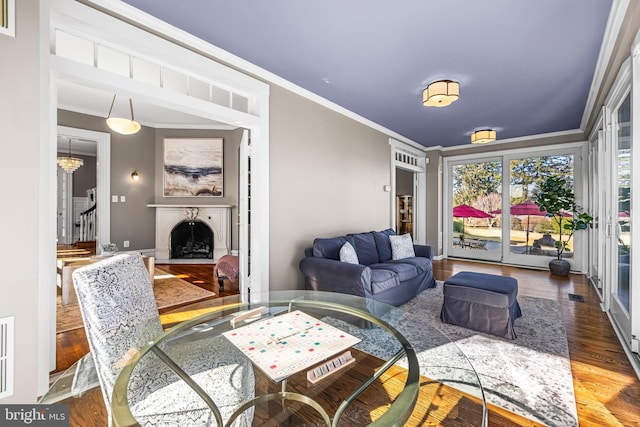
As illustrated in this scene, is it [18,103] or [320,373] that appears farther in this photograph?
[18,103]

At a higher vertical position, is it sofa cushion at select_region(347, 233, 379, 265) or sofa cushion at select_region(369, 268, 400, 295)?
sofa cushion at select_region(347, 233, 379, 265)

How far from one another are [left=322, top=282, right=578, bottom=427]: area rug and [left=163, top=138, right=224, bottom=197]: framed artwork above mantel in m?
4.85

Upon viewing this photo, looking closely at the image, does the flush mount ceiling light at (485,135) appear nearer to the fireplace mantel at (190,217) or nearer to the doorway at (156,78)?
the doorway at (156,78)

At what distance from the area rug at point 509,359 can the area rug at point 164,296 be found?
2.72m

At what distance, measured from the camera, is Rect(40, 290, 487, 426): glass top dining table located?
990 millimetres

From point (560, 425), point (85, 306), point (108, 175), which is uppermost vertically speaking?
point (108, 175)

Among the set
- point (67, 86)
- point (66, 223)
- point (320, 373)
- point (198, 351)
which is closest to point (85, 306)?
point (198, 351)

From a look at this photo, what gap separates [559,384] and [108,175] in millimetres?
6774

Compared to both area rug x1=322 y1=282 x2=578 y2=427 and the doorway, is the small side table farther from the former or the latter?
area rug x1=322 y1=282 x2=578 y2=427

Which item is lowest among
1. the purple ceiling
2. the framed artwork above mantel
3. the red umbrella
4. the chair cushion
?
the chair cushion

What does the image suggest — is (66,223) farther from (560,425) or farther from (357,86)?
(560,425)

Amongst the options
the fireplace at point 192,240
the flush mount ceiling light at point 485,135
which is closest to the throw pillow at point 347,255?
the flush mount ceiling light at point 485,135

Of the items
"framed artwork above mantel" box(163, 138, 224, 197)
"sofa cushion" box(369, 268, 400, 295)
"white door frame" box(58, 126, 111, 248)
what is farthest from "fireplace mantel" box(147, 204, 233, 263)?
"sofa cushion" box(369, 268, 400, 295)

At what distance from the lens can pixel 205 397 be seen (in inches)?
42.9
